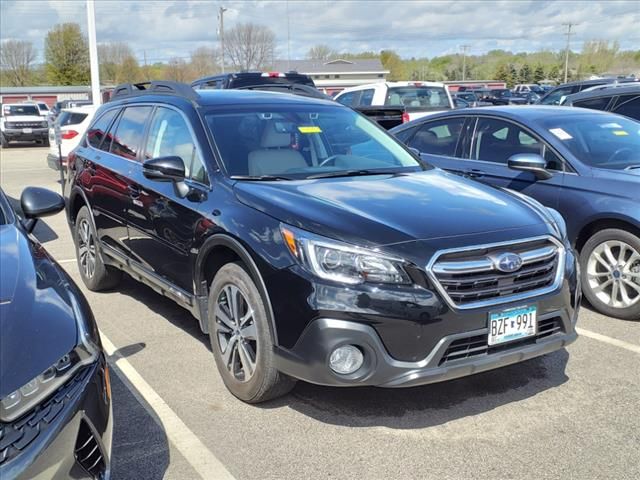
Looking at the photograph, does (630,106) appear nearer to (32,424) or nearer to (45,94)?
(32,424)

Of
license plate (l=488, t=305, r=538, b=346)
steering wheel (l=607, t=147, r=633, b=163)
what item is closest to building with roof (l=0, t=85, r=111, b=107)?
steering wheel (l=607, t=147, r=633, b=163)

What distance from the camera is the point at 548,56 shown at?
126m

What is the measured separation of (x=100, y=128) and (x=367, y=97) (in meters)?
8.31

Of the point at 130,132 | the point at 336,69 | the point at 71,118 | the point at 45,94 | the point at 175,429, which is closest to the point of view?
the point at 175,429

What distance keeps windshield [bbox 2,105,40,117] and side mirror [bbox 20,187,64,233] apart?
25.4 meters

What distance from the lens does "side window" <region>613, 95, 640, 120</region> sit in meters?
8.91

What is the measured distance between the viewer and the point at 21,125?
85.7 ft

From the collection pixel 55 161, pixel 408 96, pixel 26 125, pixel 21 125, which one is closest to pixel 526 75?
pixel 26 125

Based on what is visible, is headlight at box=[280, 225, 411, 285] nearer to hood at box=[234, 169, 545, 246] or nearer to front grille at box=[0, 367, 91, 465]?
hood at box=[234, 169, 545, 246]

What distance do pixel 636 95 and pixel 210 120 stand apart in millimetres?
6905

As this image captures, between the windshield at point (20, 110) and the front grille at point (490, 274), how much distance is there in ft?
88.9

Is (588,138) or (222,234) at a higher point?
(588,138)

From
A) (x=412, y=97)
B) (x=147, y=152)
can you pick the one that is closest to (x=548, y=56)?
(x=412, y=97)

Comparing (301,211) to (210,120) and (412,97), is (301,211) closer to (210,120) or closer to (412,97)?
(210,120)
